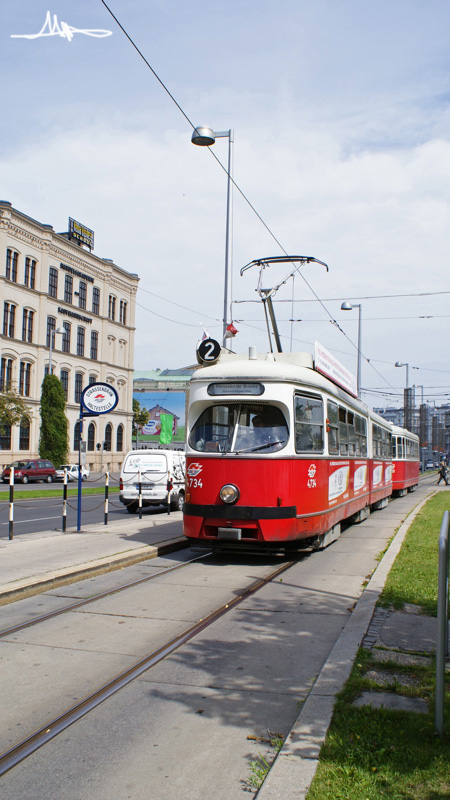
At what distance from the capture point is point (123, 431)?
68875mm

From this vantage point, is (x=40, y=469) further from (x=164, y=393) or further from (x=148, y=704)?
(x=164, y=393)

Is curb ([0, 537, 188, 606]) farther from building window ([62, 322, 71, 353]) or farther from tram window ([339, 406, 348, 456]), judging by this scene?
building window ([62, 322, 71, 353])

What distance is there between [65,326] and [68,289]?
316cm

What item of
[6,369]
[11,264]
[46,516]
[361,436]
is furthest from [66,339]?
[361,436]

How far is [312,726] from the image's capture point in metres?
→ 4.13

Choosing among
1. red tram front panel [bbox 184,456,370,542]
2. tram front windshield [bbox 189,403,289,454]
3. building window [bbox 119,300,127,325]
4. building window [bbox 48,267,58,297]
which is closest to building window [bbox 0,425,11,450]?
building window [bbox 48,267,58,297]

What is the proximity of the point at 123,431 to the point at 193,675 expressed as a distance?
64228 mm

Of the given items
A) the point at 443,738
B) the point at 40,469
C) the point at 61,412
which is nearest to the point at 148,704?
the point at 443,738

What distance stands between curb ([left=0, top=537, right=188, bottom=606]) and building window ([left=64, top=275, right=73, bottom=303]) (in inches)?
1946

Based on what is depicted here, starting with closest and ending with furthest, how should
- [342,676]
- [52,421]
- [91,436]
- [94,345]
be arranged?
1. [342,676]
2. [52,421]
3. [91,436]
4. [94,345]

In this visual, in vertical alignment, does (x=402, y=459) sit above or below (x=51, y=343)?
below

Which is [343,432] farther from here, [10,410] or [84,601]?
[10,410]

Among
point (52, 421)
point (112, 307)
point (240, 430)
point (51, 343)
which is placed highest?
point (112, 307)

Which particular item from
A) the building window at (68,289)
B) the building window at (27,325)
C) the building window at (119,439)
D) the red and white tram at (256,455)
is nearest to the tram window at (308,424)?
the red and white tram at (256,455)
